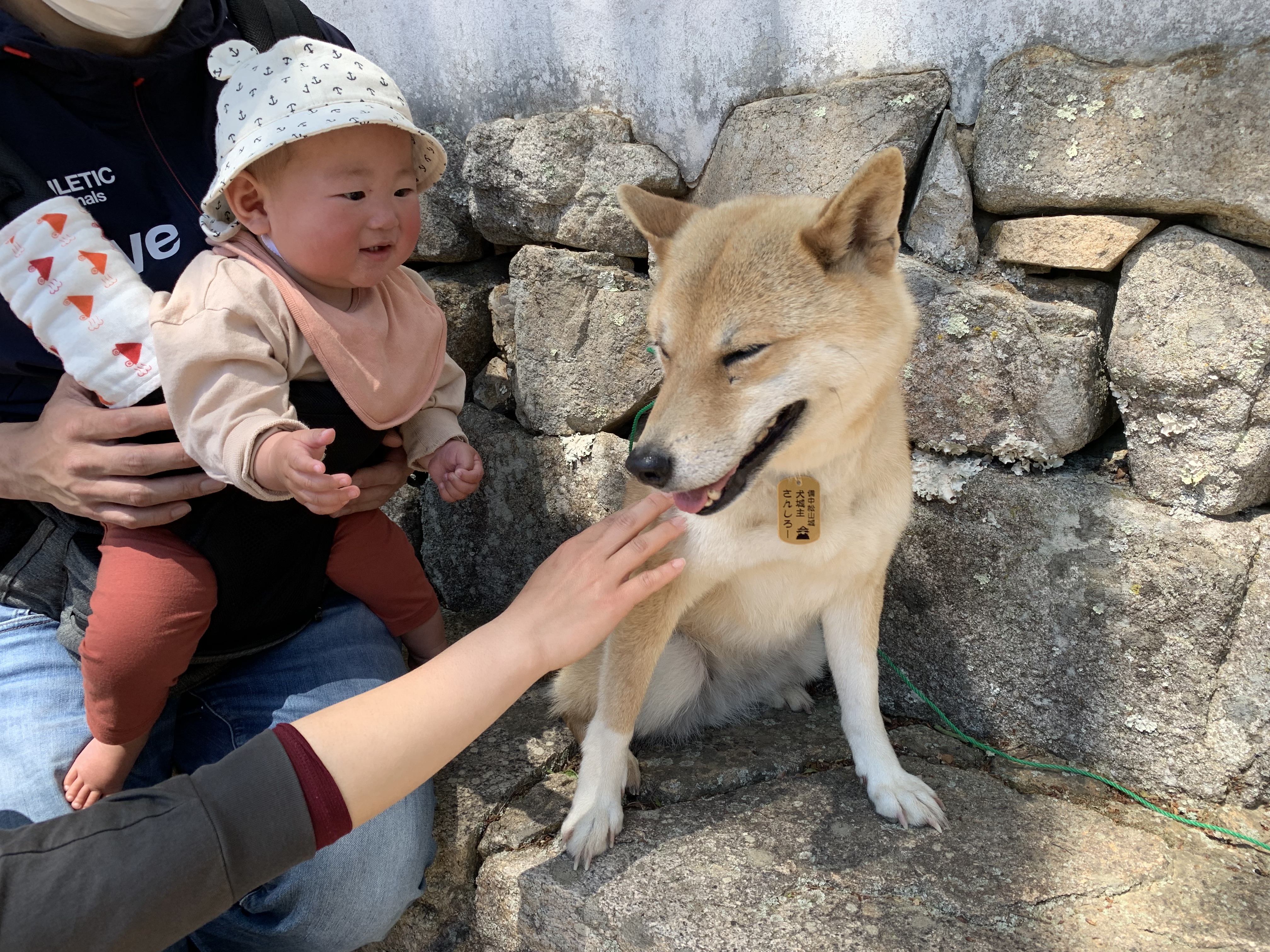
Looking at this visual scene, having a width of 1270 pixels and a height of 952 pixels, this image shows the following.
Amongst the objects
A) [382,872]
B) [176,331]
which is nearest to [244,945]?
[382,872]

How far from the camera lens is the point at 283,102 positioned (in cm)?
169

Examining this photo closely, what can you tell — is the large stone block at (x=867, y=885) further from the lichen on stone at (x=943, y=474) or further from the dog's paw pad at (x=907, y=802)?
the lichen on stone at (x=943, y=474)

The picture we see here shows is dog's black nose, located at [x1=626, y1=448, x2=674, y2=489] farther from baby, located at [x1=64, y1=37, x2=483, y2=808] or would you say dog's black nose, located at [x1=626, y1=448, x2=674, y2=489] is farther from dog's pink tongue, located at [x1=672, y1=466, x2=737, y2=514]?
baby, located at [x1=64, y1=37, x2=483, y2=808]

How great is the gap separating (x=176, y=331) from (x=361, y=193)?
1.48 feet

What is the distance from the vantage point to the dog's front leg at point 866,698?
194cm

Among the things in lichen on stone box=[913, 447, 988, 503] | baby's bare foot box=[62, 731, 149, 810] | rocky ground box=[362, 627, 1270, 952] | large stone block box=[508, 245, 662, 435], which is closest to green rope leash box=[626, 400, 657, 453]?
large stone block box=[508, 245, 662, 435]

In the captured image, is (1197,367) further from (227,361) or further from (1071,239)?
(227,361)

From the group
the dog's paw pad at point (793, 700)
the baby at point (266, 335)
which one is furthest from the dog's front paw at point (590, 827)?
the baby at point (266, 335)

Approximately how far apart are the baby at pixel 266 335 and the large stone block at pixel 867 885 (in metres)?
0.88

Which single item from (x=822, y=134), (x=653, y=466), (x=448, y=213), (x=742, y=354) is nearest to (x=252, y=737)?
(x=653, y=466)

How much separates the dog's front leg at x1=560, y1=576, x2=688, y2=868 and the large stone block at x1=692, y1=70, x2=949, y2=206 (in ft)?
3.74

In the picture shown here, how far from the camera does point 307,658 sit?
1979mm

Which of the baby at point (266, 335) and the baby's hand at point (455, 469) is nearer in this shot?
the baby at point (266, 335)

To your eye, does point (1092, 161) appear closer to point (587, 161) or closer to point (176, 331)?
point (587, 161)
